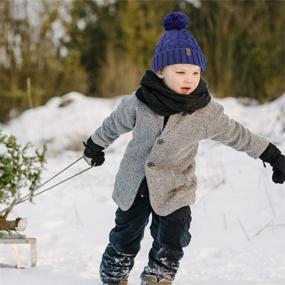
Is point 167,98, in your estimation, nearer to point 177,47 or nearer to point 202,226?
point 177,47

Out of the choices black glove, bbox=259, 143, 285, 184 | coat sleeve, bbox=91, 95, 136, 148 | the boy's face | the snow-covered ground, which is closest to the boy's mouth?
the boy's face

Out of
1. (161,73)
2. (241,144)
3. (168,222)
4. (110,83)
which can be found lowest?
(110,83)

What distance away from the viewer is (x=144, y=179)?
270cm

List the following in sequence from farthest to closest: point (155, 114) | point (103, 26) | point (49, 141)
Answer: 1. point (103, 26)
2. point (49, 141)
3. point (155, 114)

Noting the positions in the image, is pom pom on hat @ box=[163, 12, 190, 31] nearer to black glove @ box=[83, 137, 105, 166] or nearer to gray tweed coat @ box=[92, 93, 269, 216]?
gray tweed coat @ box=[92, 93, 269, 216]

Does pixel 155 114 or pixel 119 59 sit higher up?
pixel 155 114

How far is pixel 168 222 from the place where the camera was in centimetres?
267

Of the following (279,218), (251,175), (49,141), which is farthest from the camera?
(49,141)

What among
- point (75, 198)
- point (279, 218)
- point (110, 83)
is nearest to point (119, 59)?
point (110, 83)

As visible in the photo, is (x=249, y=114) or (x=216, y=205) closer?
(x=216, y=205)

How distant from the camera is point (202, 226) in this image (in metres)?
3.96

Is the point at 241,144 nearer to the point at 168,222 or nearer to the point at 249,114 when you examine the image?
the point at 168,222

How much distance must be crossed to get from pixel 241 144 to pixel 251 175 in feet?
7.09

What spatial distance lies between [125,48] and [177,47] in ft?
32.8
